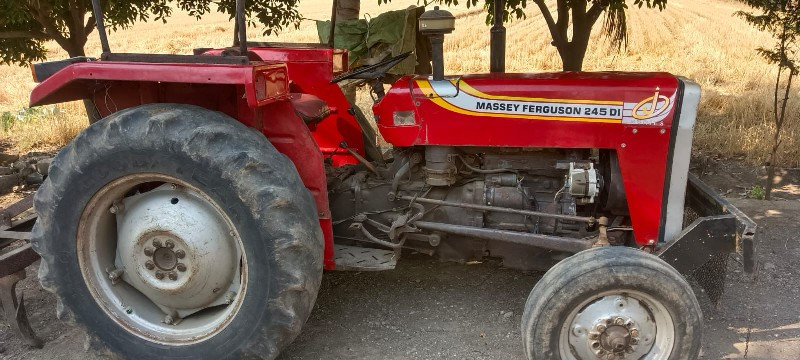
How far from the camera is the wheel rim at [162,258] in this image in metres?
2.88

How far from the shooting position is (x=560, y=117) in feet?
10.2

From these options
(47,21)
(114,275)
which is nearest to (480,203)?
(114,275)

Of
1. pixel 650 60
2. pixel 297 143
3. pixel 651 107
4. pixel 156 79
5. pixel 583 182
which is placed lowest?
pixel 650 60

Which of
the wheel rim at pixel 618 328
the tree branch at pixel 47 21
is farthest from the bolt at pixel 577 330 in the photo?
the tree branch at pixel 47 21

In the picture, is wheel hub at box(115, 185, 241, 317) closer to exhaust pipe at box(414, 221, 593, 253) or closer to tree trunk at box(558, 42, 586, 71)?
exhaust pipe at box(414, 221, 593, 253)

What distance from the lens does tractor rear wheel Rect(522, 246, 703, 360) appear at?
8.63 ft

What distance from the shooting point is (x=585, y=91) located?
3064 millimetres

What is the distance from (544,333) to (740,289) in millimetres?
1826

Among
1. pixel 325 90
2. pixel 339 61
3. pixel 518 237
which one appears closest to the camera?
pixel 518 237

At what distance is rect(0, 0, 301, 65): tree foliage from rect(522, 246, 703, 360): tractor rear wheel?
15.8 ft

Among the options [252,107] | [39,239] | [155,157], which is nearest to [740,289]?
[252,107]

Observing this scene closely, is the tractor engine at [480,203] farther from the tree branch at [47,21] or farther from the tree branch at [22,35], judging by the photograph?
the tree branch at [22,35]

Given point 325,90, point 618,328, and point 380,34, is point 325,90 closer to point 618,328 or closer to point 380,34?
point 618,328

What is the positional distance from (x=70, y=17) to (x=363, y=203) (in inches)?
183
